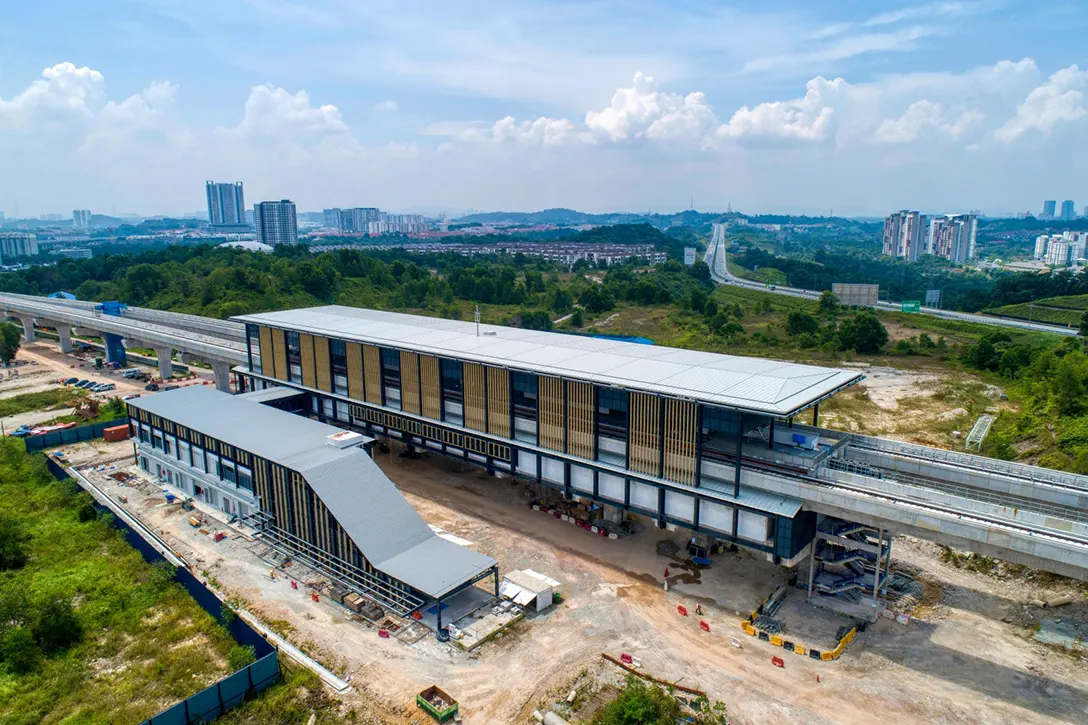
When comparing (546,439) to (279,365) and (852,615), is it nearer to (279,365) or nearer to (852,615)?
(852,615)

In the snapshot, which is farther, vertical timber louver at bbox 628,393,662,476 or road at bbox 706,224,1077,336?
road at bbox 706,224,1077,336

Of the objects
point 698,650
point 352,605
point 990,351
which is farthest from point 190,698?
Answer: point 990,351

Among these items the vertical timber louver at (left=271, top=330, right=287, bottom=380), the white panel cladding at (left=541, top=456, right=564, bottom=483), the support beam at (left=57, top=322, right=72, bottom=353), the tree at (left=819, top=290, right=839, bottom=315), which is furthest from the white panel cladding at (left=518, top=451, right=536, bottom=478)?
the tree at (left=819, top=290, right=839, bottom=315)

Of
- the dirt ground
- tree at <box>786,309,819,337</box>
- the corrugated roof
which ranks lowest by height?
the dirt ground

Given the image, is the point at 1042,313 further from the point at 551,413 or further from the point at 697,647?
the point at 697,647

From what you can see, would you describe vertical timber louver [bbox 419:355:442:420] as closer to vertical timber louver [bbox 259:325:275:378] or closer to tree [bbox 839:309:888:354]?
vertical timber louver [bbox 259:325:275:378]

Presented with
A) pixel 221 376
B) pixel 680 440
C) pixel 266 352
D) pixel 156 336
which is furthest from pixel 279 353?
pixel 680 440

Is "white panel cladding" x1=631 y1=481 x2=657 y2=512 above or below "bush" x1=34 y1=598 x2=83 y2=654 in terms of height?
above
